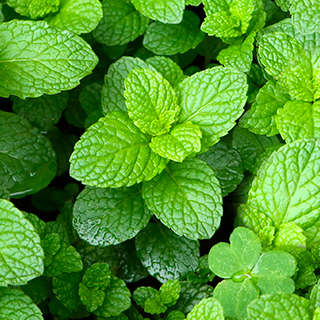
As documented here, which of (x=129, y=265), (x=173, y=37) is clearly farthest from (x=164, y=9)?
(x=129, y=265)

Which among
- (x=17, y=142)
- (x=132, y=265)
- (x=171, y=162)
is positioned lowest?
(x=132, y=265)

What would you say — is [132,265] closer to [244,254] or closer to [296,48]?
[244,254]

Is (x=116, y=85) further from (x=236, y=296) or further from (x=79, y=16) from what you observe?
(x=236, y=296)

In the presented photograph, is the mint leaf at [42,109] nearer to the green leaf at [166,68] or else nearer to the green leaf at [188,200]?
the green leaf at [166,68]

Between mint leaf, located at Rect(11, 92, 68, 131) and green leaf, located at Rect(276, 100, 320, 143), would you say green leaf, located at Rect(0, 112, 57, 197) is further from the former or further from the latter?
green leaf, located at Rect(276, 100, 320, 143)

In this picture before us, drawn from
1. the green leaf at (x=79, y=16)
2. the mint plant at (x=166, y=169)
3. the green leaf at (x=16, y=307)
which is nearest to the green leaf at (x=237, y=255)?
the mint plant at (x=166, y=169)

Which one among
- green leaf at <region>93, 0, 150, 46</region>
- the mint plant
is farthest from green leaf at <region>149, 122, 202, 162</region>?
green leaf at <region>93, 0, 150, 46</region>

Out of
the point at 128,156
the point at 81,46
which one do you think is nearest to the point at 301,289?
the point at 128,156
